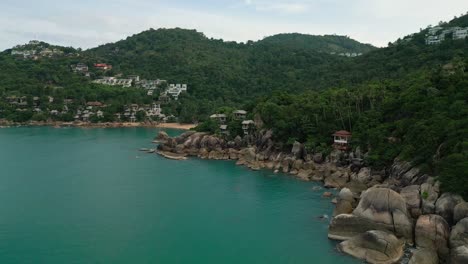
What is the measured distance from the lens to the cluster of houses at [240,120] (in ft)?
143

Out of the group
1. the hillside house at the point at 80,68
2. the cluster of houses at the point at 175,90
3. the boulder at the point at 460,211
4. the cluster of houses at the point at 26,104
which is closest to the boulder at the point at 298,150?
the boulder at the point at 460,211

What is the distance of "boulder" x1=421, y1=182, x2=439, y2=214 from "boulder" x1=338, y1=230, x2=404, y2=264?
264cm

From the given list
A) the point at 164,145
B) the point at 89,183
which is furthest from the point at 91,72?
the point at 89,183

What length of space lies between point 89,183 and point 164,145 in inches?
556

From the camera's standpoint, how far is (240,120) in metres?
45.5

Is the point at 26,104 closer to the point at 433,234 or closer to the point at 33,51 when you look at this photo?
the point at 33,51

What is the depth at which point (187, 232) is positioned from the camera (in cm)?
2180

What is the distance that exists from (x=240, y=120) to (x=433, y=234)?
28.9 m

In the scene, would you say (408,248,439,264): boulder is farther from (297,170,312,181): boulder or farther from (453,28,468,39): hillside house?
(453,28,468,39): hillside house

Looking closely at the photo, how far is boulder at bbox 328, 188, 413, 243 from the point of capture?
1931 centimetres

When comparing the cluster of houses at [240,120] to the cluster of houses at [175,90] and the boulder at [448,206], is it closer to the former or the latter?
the boulder at [448,206]

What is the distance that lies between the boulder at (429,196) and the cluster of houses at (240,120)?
23.1 meters

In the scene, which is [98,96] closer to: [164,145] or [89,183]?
[164,145]

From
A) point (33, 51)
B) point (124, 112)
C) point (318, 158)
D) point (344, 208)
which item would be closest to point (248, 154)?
point (318, 158)
